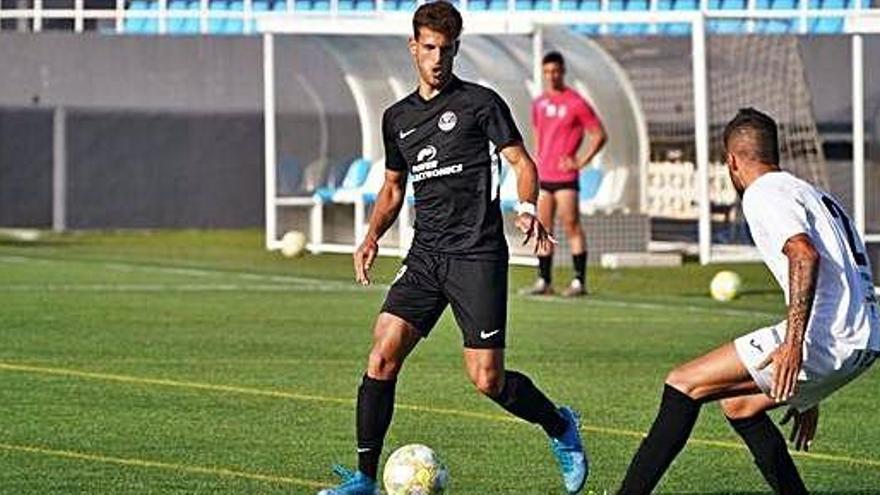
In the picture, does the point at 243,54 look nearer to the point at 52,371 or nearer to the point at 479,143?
the point at 52,371

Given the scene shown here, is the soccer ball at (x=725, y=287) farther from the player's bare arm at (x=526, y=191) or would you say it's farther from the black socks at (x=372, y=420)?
the black socks at (x=372, y=420)

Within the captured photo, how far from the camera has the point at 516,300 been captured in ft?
74.6

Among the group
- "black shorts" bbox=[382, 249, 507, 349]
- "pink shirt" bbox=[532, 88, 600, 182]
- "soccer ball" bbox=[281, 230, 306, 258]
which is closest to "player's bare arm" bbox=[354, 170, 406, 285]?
"black shorts" bbox=[382, 249, 507, 349]

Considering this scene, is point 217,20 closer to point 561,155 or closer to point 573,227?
point 561,155

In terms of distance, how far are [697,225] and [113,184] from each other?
10239mm

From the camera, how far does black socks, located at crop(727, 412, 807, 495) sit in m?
9.55

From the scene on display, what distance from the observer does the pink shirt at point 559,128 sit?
893 inches

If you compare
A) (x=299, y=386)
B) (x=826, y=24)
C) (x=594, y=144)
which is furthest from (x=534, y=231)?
(x=826, y=24)

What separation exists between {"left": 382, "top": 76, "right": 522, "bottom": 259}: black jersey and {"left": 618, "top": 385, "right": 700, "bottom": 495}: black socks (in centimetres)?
142

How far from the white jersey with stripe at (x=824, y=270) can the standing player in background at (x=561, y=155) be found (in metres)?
13.1

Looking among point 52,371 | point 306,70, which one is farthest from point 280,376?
point 306,70

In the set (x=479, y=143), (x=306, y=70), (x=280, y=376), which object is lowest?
(x=280, y=376)

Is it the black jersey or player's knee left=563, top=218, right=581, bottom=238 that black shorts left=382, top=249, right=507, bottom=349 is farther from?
player's knee left=563, top=218, right=581, bottom=238

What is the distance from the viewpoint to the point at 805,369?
29.8ft
